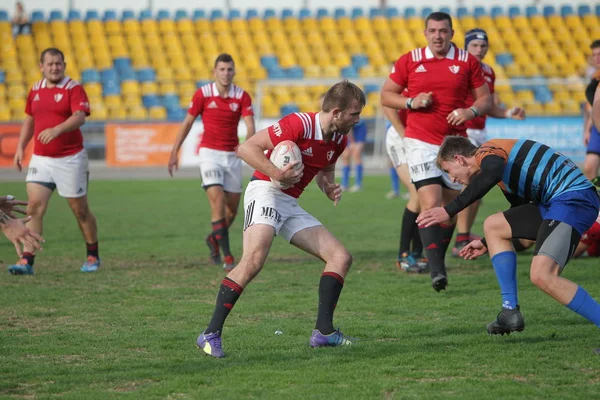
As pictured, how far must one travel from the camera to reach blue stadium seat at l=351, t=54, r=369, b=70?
32.8 m

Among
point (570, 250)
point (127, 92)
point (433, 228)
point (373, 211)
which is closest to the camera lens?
point (570, 250)

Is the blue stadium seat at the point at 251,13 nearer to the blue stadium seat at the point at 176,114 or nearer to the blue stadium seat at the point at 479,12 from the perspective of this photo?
the blue stadium seat at the point at 176,114

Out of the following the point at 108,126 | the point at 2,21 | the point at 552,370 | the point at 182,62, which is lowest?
the point at 552,370

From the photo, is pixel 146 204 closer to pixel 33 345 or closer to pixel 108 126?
pixel 108 126

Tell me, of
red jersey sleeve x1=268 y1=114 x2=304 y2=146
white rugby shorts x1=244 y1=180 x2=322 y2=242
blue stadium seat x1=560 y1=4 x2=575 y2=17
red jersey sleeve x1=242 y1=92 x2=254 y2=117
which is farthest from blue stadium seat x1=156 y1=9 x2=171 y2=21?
red jersey sleeve x1=268 y1=114 x2=304 y2=146

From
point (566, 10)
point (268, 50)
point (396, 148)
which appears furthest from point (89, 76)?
point (396, 148)


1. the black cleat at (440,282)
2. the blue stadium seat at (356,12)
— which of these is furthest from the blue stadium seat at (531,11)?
the black cleat at (440,282)

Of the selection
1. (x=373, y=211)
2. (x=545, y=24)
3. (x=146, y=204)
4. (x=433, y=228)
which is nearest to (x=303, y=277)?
(x=433, y=228)

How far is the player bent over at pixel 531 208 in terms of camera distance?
228 inches

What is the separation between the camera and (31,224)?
1009 centimetres

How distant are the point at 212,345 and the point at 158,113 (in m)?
23.8

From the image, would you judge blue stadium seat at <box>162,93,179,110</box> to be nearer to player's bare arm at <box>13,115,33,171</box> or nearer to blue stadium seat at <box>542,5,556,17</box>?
blue stadium seat at <box>542,5,556,17</box>

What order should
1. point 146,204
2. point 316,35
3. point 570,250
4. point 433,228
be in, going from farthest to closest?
point 316,35, point 146,204, point 433,228, point 570,250

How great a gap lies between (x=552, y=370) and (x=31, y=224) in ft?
21.5
